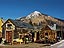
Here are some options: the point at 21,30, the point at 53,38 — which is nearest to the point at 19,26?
the point at 21,30

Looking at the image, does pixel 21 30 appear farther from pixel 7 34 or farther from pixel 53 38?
pixel 53 38

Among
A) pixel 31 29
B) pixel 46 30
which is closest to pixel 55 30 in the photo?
pixel 46 30

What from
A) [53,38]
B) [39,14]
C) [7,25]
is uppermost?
[39,14]

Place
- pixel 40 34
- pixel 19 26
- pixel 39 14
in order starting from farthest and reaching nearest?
pixel 39 14
pixel 40 34
pixel 19 26

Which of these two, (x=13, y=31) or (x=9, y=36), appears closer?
(x=13, y=31)

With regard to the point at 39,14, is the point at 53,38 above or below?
below

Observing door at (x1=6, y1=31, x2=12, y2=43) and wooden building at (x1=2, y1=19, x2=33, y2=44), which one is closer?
wooden building at (x1=2, y1=19, x2=33, y2=44)

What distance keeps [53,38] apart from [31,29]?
7.44 m

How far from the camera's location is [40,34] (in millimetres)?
60000

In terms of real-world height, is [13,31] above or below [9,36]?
above

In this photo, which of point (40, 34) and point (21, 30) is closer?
point (21, 30)

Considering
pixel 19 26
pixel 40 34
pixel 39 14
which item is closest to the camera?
pixel 19 26

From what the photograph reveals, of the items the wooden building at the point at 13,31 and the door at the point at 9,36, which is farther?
the door at the point at 9,36

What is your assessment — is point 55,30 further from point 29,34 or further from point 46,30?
point 29,34
